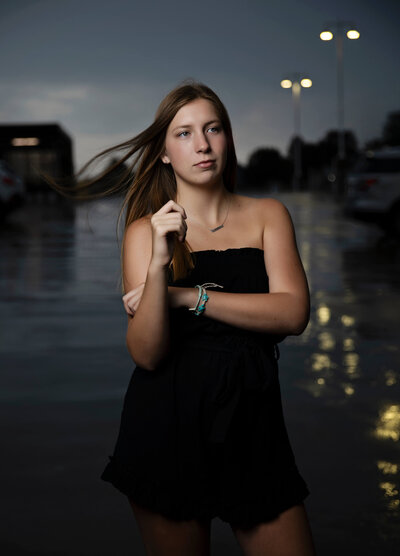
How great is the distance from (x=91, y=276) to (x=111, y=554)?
9215mm

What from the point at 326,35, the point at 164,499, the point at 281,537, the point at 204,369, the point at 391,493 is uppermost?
the point at 326,35

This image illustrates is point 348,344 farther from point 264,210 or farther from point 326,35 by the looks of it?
point 326,35

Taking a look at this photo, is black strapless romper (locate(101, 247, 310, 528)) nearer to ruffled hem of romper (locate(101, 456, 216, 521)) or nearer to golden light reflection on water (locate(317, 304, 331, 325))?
ruffled hem of romper (locate(101, 456, 216, 521))

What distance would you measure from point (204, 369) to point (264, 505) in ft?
1.30

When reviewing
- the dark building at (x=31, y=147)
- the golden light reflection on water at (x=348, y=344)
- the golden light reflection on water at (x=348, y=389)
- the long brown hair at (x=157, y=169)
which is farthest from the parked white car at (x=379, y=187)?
the dark building at (x=31, y=147)

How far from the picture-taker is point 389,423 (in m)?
5.19

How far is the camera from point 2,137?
193 feet

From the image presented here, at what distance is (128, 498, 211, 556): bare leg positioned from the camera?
94.5 inches

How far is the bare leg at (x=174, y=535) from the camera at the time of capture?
240cm

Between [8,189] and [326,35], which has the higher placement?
[326,35]

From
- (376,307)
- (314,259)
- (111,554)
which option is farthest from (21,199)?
(111,554)

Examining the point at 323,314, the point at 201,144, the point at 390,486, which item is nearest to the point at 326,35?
the point at 323,314

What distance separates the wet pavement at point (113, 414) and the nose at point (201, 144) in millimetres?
Result: 737

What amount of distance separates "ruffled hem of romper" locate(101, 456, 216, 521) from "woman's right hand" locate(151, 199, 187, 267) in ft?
2.01
